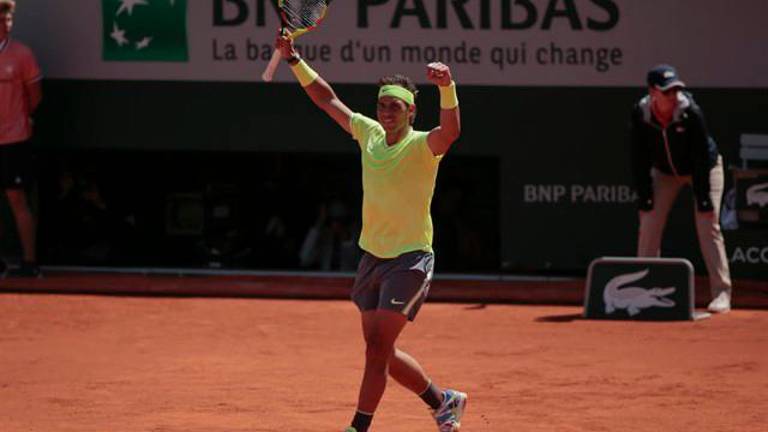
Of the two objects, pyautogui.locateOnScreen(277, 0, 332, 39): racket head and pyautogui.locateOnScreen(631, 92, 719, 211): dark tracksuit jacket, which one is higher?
pyautogui.locateOnScreen(277, 0, 332, 39): racket head

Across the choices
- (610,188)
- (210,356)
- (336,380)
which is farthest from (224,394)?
(610,188)

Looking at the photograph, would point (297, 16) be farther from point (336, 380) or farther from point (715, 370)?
point (715, 370)

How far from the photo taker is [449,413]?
7.25 meters

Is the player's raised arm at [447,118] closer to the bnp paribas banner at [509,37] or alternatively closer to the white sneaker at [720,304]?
the white sneaker at [720,304]

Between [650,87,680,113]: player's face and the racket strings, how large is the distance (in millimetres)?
3531

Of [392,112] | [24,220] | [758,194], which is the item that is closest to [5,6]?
[24,220]

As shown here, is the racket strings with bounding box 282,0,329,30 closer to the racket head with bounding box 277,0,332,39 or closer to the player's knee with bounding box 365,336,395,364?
the racket head with bounding box 277,0,332,39

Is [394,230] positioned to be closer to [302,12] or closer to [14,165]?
[302,12]

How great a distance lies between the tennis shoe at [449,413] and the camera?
7.25 meters

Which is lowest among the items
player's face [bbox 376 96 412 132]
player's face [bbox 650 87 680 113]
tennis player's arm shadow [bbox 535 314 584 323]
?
tennis player's arm shadow [bbox 535 314 584 323]

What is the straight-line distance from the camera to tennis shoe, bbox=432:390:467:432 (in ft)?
23.8

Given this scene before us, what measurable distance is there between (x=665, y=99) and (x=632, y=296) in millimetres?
1360

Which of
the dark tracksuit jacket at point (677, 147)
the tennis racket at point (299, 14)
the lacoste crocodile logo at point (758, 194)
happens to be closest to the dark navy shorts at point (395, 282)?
the tennis racket at point (299, 14)

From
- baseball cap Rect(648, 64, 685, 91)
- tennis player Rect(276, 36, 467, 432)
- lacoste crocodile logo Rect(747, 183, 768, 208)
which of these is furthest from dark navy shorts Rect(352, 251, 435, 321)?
lacoste crocodile logo Rect(747, 183, 768, 208)
